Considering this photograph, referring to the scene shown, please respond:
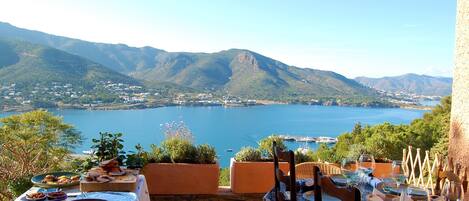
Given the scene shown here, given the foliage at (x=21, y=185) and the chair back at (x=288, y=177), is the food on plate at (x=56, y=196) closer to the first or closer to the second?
the foliage at (x=21, y=185)

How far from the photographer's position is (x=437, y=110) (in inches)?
915

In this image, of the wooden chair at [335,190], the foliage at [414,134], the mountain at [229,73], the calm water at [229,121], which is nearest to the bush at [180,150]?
the wooden chair at [335,190]

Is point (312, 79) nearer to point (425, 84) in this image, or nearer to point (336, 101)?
point (336, 101)

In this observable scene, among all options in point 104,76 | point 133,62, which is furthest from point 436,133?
point 133,62

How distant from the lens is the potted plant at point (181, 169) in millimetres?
4340

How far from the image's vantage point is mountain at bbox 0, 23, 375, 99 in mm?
67375

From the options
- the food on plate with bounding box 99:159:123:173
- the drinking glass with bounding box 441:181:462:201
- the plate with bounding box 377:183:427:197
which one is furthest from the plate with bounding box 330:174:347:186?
the food on plate with bounding box 99:159:123:173

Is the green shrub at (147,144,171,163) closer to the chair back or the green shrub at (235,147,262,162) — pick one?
the green shrub at (235,147,262,162)

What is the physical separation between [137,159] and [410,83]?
349ft

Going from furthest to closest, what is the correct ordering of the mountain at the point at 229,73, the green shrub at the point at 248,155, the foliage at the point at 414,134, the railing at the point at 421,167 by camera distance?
the mountain at the point at 229,73, the foliage at the point at 414,134, the green shrub at the point at 248,155, the railing at the point at 421,167

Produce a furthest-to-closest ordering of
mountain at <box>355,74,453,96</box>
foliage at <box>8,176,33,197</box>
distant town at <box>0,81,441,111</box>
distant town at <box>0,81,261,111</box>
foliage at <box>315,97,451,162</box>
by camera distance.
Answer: mountain at <box>355,74,453,96</box>
distant town at <box>0,81,441,111</box>
distant town at <box>0,81,261,111</box>
foliage at <box>315,97,451,162</box>
foliage at <box>8,176,33,197</box>

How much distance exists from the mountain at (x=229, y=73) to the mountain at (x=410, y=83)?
1986 cm

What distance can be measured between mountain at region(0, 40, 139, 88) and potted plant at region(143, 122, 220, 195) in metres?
37.5

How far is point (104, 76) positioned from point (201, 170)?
5101 centimetres
